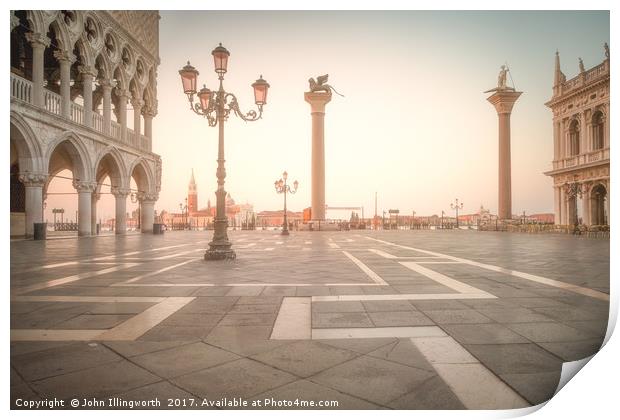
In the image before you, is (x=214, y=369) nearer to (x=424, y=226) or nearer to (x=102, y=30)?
(x=102, y=30)

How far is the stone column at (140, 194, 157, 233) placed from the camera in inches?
886

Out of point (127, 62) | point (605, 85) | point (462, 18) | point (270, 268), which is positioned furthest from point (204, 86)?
point (605, 85)

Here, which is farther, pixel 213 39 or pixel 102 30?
pixel 102 30

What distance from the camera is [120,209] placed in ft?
65.7

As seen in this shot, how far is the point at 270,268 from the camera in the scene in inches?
286

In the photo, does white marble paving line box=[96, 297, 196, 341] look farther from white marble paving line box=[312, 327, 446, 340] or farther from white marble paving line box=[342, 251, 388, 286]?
white marble paving line box=[342, 251, 388, 286]

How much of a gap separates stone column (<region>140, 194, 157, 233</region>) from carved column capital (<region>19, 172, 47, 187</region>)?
10752mm

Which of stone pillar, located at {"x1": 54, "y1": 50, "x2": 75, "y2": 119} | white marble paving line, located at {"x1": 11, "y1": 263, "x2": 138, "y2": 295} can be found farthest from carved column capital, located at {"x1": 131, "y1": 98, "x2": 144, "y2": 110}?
white marble paving line, located at {"x1": 11, "y1": 263, "x2": 138, "y2": 295}

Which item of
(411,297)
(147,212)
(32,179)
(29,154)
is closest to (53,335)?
(411,297)

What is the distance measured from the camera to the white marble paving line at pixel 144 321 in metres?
2.88

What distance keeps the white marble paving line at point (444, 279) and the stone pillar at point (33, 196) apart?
896 centimetres

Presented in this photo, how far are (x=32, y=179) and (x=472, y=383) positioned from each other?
40.3 feet

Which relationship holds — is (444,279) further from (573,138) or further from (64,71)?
(64,71)
